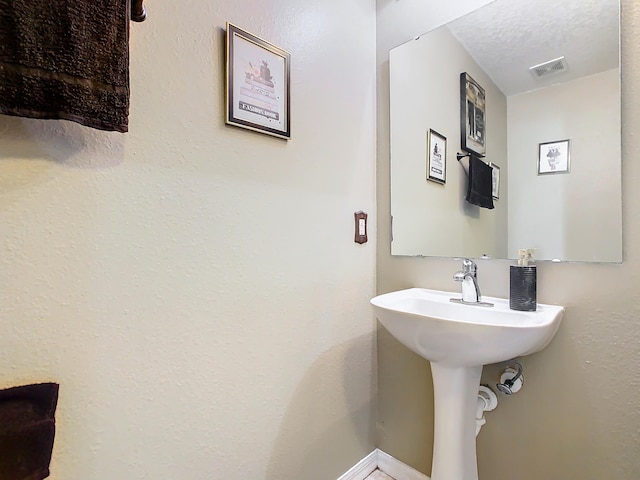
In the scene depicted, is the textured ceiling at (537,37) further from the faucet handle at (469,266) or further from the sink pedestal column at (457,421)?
the sink pedestal column at (457,421)

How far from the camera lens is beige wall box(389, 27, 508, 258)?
1151 millimetres

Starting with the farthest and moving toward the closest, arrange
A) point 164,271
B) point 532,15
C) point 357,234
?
point 357,234, point 532,15, point 164,271

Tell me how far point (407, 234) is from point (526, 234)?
17.1 inches

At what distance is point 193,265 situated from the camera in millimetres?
850

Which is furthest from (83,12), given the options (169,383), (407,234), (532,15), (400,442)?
(400,442)

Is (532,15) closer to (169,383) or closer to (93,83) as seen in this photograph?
(93,83)

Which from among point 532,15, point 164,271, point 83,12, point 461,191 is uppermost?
point 532,15

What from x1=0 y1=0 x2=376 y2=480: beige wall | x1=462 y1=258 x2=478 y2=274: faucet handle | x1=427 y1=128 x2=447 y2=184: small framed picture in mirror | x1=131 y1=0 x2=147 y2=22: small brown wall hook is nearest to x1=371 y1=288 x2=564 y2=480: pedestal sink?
x1=462 y1=258 x2=478 y2=274: faucet handle

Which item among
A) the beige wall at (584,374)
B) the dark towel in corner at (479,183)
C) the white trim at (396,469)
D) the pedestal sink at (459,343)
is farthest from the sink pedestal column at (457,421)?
the dark towel in corner at (479,183)

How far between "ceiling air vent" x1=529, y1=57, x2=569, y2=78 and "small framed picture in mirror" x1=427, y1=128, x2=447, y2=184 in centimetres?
35

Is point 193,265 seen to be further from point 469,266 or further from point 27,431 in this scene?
point 469,266

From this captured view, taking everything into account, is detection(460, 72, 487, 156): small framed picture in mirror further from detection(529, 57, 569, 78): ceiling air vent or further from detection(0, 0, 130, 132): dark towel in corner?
detection(0, 0, 130, 132): dark towel in corner

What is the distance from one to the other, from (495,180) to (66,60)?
1.26 meters

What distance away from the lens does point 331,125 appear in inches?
48.0
